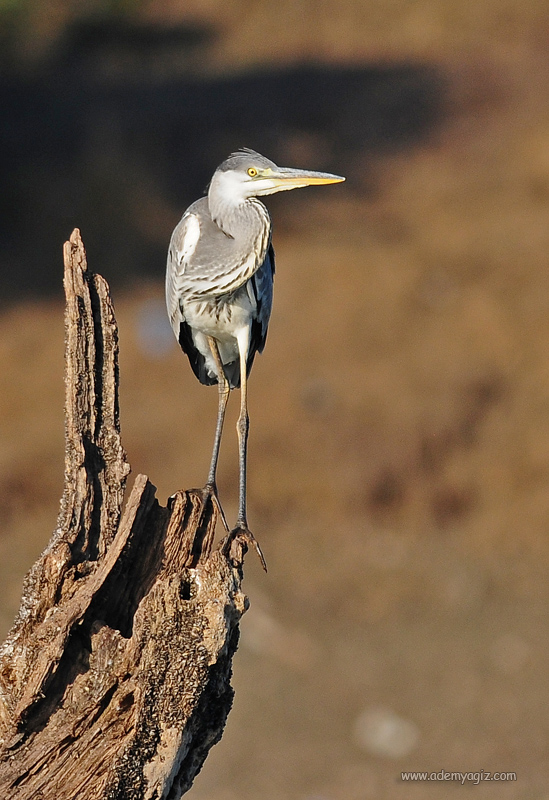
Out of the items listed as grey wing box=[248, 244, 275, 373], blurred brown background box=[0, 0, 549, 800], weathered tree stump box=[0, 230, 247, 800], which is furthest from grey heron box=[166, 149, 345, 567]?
blurred brown background box=[0, 0, 549, 800]

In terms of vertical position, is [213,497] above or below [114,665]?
above

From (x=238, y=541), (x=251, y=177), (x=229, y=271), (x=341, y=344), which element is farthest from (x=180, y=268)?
(x=341, y=344)

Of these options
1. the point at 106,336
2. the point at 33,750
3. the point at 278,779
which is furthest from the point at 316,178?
the point at 278,779

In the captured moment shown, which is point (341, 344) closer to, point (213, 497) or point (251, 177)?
point (251, 177)

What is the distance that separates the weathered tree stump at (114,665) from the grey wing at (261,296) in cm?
165

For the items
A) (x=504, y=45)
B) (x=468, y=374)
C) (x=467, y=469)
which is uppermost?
(x=504, y=45)

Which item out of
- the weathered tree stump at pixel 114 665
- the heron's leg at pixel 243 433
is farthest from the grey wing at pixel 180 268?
the weathered tree stump at pixel 114 665

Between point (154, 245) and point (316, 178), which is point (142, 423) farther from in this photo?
point (316, 178)

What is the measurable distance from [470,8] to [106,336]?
22.8m

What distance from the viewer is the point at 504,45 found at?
2323 centimetres

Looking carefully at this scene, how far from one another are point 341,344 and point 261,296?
9.34m

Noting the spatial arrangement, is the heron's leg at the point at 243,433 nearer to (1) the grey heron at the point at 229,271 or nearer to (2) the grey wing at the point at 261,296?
(1) the grey heron at the point at 229,271

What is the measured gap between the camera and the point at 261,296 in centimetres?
521

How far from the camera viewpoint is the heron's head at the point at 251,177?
15.3ft
